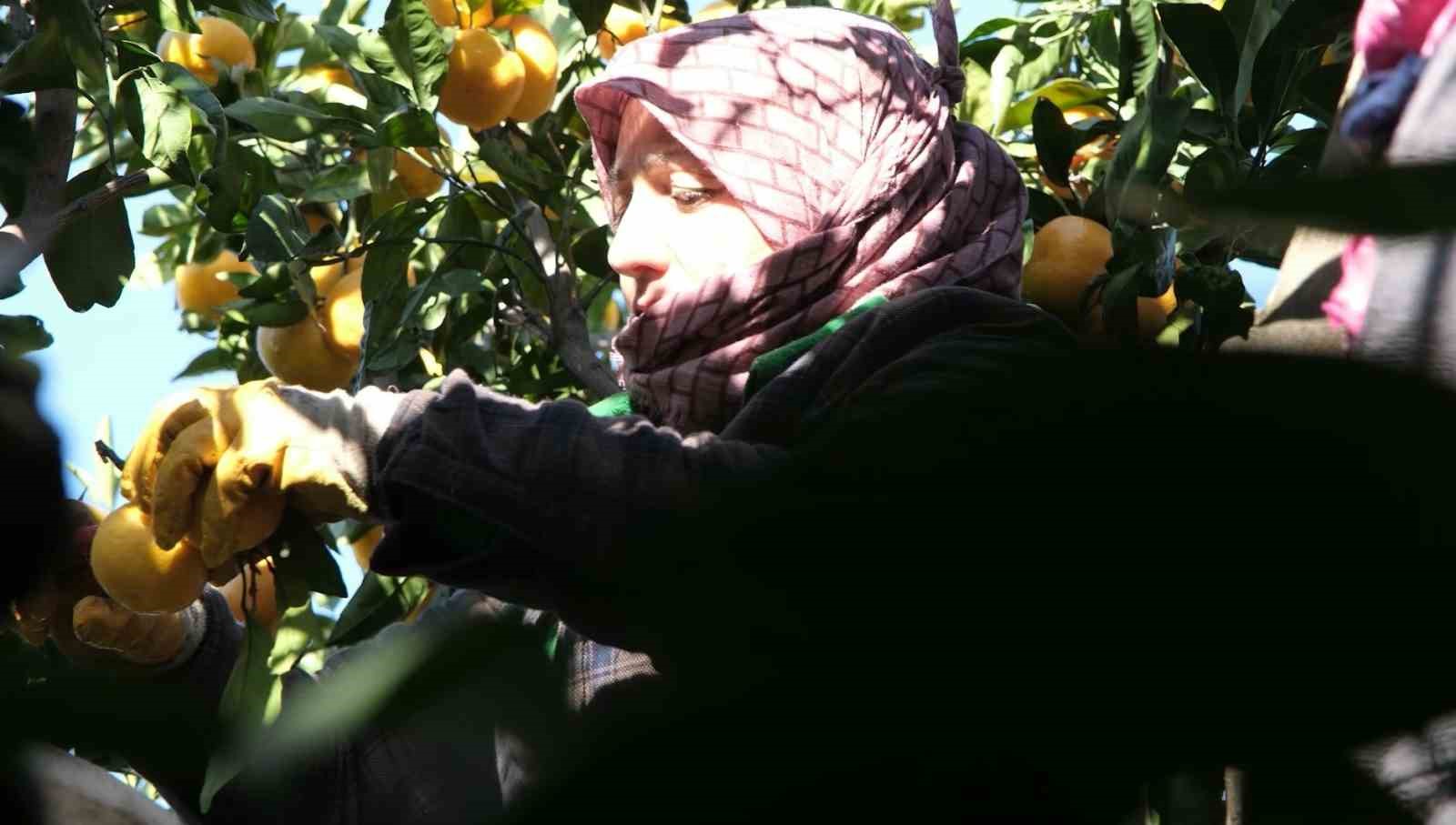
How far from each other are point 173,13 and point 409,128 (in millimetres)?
Answer: 241

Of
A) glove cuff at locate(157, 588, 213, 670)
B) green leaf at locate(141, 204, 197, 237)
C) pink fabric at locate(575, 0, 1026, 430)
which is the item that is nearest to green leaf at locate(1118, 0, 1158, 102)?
pink fabric at locate(575, 0, 1026, 430)

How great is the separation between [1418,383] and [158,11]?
1514 millimetres

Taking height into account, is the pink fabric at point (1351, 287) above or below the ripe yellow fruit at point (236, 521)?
above

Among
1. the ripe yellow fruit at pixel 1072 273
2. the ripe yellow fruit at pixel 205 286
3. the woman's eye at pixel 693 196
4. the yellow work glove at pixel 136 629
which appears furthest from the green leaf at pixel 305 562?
the ripe yellow fruit at pixel 205 286

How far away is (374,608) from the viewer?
1.77 meters

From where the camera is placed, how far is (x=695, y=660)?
0.38 meters

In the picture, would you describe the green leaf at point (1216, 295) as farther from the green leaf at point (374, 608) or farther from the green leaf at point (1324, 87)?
the green leaf at point (374, 608)

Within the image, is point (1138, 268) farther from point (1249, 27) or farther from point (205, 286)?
point (205, 286)

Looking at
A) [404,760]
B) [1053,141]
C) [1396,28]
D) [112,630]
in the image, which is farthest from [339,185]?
[404,760]

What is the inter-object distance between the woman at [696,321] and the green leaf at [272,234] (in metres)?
0.34

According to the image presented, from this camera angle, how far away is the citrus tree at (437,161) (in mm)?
1541

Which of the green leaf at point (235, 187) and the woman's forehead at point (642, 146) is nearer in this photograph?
the woman's forehead at point (642, 146)

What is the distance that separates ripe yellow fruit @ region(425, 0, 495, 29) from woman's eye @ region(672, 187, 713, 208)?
59 centimetres

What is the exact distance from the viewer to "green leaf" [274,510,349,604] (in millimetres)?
1053
